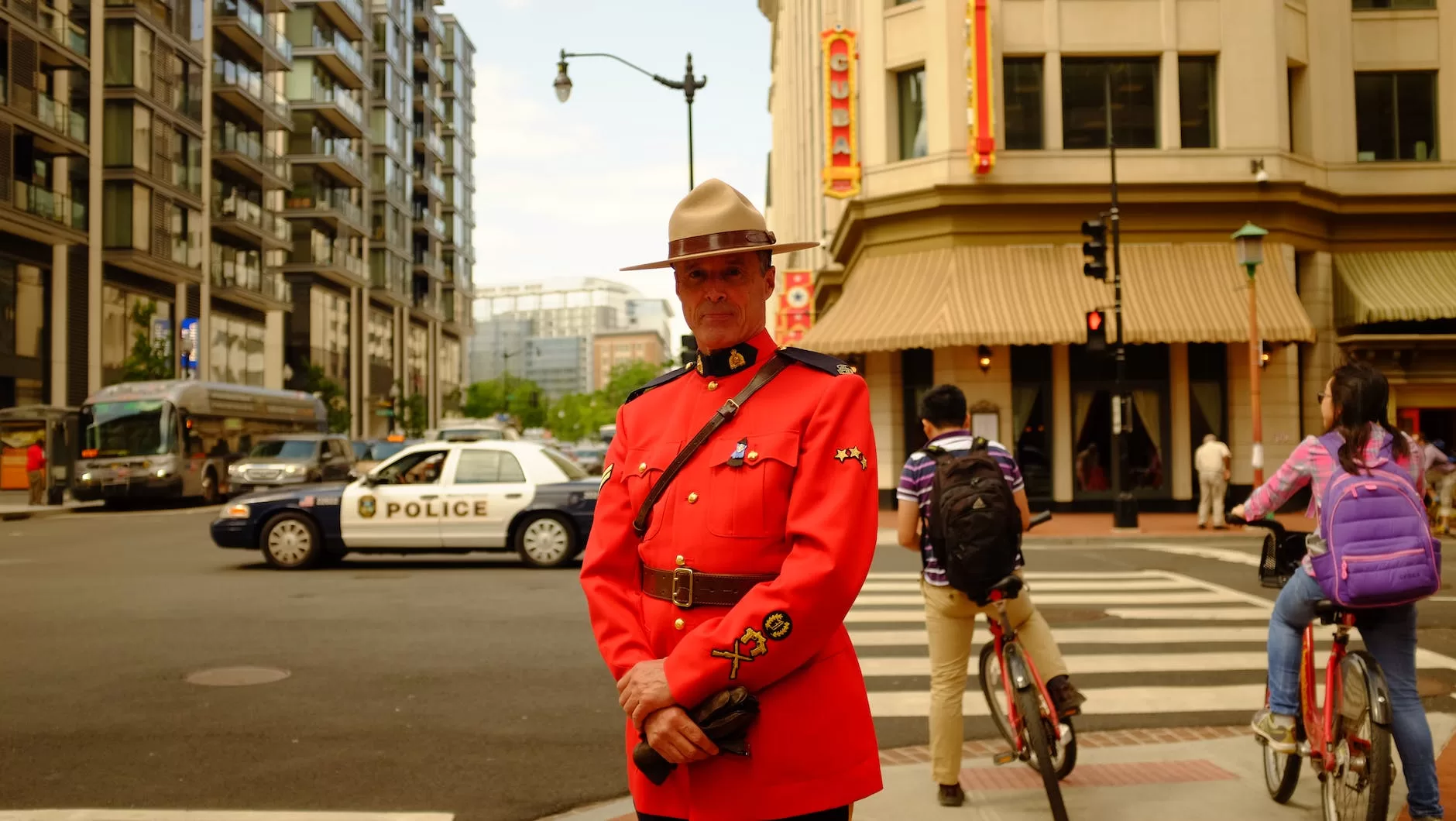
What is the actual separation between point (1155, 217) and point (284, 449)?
20211mm

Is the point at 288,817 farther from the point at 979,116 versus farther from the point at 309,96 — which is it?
the point at 309,96

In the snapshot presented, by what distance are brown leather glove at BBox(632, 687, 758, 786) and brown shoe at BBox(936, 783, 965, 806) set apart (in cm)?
305

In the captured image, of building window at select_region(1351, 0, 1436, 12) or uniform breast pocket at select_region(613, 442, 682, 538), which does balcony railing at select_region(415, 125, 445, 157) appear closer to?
building window at select_region(1351, 0, 1436, 12)

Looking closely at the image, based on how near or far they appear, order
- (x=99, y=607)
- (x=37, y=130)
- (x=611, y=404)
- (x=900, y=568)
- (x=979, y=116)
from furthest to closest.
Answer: (x=611, y=404)
(x=37, y=130)
(x=979, y=116)
(x=900, y=568)
(x=99, y=607)

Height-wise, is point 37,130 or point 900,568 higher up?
point 37,130

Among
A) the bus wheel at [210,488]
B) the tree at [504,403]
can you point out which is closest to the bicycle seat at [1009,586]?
the bus wheel at [210,488]

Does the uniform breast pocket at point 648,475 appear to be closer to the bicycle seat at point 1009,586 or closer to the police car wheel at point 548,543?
the bicycle seat at point 1009,586

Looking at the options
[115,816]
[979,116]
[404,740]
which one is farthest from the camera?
[979,116]

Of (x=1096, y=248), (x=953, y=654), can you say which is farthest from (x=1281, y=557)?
(x=1096, y=248)

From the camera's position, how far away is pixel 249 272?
5419 cm

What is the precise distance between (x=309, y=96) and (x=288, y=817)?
6291cm

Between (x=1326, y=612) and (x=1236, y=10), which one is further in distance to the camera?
(x=1236, y=10)

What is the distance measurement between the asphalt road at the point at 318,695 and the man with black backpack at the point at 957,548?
4.37 ft

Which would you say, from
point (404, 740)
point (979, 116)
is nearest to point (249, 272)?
point (979, 116)
